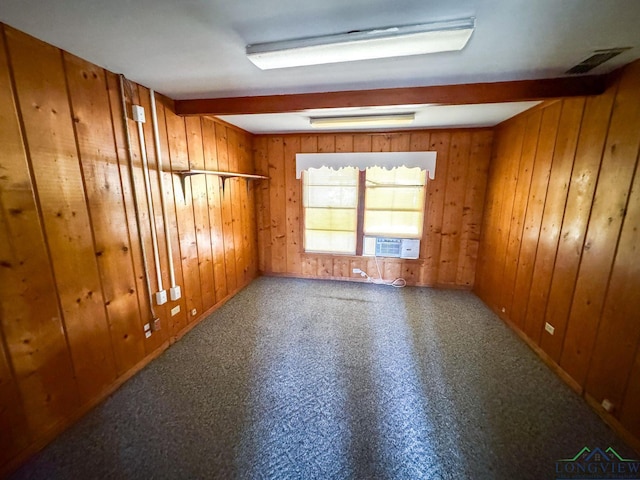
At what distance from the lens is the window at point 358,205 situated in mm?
3654

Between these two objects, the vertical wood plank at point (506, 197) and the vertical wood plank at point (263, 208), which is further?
the vertical wood plank at point (263, 208)

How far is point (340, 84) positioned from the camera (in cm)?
192

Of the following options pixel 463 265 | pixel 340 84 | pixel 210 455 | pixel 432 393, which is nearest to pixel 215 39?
pixel 340 84

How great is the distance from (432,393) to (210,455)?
1473mm

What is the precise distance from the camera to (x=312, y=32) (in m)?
1.27

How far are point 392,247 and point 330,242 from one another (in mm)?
947

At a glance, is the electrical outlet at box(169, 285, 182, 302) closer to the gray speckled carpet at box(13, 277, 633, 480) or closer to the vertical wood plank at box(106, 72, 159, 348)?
the vertical wood plank at box(106, 72, 159, 348)

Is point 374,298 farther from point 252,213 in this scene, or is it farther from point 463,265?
point 252,213

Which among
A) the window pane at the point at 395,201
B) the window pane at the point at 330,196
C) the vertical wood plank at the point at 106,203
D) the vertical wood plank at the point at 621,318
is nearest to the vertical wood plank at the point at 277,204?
the window pane at the point at 330,196

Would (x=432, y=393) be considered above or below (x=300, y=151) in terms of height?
below

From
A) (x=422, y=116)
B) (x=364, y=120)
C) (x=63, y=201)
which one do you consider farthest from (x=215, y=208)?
(x=422, y=116)

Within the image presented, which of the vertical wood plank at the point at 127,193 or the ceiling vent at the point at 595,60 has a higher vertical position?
the ceiling vent at the point at 595,60

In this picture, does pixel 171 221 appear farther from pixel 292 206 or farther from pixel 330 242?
pixel 330 242

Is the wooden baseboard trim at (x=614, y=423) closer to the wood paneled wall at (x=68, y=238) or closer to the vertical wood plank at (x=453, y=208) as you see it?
the vertical wood plank at (x=453, y=208)
